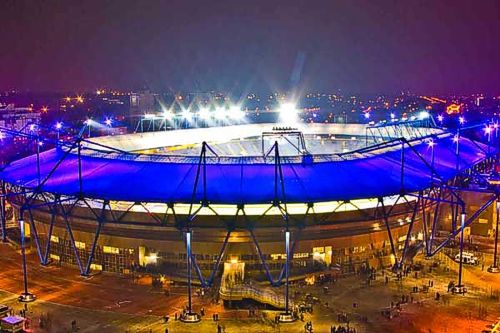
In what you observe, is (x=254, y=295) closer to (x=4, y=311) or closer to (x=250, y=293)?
(x=250, y=293)

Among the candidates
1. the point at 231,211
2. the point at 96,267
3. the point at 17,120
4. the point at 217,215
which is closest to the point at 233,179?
the point at 231,211

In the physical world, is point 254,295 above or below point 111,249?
below

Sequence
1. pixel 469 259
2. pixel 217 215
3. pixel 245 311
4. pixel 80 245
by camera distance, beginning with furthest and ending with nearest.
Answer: pixel 469 259
pixel 80 245
pixel 217 215
pixel 245 311

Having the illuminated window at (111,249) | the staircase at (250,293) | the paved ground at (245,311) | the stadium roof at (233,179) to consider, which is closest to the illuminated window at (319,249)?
the paved ground at (245,311)

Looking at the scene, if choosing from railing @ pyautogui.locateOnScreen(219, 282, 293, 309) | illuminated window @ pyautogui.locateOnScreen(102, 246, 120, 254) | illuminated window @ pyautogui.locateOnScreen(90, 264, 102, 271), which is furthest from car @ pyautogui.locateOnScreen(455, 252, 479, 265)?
illuminated window @ pyautogui.locateOnScreen(90, 264, 102, 271)

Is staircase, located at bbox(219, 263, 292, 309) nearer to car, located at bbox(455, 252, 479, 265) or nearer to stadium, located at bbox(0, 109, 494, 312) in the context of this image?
stadium, located at bbox(0, 109, 494, 312)

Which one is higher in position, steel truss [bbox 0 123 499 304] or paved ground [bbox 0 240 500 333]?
steel truss [bbox 0 123 499 304]

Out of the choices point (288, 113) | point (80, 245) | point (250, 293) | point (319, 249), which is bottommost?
point (250, 293)
